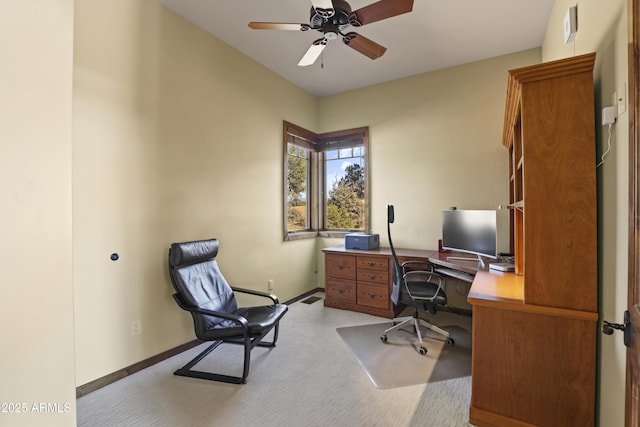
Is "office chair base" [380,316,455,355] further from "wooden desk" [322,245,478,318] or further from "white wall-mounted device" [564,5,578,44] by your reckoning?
"white wall-mounted device" [564,5,578,44]

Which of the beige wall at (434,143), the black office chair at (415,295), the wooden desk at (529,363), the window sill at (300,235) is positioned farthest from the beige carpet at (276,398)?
the beige wall at (434,143)

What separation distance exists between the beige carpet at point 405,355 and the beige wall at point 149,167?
1.43 meters

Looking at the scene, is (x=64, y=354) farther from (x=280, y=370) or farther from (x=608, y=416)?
(x=608, y=416)

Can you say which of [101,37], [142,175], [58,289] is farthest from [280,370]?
[101,37]

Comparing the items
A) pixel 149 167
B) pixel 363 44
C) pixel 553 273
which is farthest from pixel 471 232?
pixel 149 167

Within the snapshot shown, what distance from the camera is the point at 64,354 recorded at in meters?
1.39

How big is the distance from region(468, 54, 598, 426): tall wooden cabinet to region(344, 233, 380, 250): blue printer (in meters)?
2.18

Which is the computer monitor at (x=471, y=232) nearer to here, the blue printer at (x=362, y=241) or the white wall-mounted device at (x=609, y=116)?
the blue printer at (x=362, y=241)

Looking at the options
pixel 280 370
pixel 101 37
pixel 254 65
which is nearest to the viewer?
pixel 101 37

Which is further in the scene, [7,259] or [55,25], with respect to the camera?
[55,25]

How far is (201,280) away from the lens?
2.59 metres

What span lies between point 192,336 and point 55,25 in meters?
2.48

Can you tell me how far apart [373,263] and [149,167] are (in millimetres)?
2563

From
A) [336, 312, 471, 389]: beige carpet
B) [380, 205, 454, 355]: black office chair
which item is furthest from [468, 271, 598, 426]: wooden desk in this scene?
[380, 205, 454, 355]: black office chair
